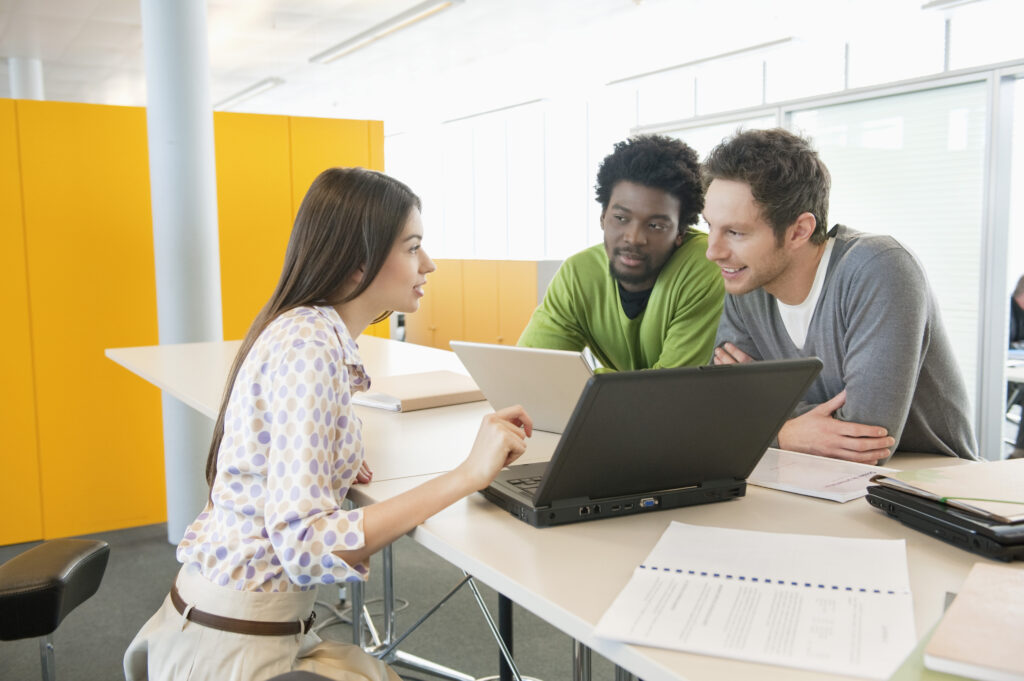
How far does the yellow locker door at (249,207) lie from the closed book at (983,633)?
3.75 meters

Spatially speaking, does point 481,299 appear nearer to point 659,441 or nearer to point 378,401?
point 378,401

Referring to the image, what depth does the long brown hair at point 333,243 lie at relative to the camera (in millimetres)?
1387

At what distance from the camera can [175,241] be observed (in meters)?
3.66

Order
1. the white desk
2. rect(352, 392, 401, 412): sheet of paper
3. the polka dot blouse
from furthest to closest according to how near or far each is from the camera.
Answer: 1. rect(352, 392, 401, 412): sheet of paper
2. the polka dot blouse
3. the white desk

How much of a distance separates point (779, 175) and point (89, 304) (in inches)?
127

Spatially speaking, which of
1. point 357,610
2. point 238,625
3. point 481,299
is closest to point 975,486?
point 238,625

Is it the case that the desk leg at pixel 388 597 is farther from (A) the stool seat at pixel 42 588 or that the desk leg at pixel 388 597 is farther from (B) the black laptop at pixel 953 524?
(B) the black laptop at pixel 953 524

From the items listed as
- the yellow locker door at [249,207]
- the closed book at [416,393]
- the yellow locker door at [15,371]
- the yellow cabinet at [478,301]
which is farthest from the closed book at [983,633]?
the yellow cabinet at [478,301]

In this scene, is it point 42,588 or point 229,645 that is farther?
point 42,588

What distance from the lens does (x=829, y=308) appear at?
1758 millimetres

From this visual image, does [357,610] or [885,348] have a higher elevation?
[885,348]

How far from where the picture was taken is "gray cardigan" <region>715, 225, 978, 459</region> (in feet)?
5.30

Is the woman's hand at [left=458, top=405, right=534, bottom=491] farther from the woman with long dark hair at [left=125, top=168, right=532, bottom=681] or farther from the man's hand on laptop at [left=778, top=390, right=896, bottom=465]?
the man's hand on laptop at [left=778, top=390, right=896, bottom=465]

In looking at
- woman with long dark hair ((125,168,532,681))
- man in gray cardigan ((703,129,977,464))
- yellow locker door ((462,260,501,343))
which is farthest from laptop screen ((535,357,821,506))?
yellow locker door ((462,260,501,343))
